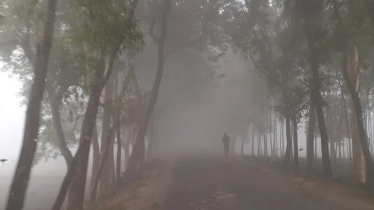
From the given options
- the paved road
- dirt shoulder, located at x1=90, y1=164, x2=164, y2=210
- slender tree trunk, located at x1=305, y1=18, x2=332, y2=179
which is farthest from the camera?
slender tree trunk, located at x1=305, y1=18, x2=332, y2=179

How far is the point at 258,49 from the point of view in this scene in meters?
21.5

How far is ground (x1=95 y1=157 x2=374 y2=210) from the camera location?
34.2ft

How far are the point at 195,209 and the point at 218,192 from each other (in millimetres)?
2395

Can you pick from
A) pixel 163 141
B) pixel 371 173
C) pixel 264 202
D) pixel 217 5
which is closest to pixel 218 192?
pixel 264 202

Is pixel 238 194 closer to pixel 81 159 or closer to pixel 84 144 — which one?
pixel 81 159

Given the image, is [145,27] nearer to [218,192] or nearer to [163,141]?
[218,192]

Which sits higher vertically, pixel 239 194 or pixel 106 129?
pixel 106 129

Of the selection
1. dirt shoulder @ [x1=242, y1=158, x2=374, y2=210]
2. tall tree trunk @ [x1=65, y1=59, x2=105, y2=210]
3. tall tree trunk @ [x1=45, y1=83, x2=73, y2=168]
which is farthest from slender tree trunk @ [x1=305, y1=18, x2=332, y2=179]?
tall tree trunk @ [x1=45, y1=83, x2=73, y2=168]

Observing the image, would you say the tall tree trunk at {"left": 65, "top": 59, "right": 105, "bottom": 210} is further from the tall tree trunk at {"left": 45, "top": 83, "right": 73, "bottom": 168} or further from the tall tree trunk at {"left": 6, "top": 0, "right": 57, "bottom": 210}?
the tall tree trunk at {"left": 45, "top": 83, "right": 73, "bottom": 168}

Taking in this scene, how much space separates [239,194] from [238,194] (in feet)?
0.10

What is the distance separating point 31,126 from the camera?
838 cm

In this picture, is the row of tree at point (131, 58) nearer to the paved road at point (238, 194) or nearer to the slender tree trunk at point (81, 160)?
the slender tree trunk at point (81, 160)

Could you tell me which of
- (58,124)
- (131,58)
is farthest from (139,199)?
(131,58)

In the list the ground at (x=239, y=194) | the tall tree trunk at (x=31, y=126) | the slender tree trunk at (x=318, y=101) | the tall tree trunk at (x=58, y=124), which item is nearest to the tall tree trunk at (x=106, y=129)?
the tall tree trunk at (x=58, y=124)
